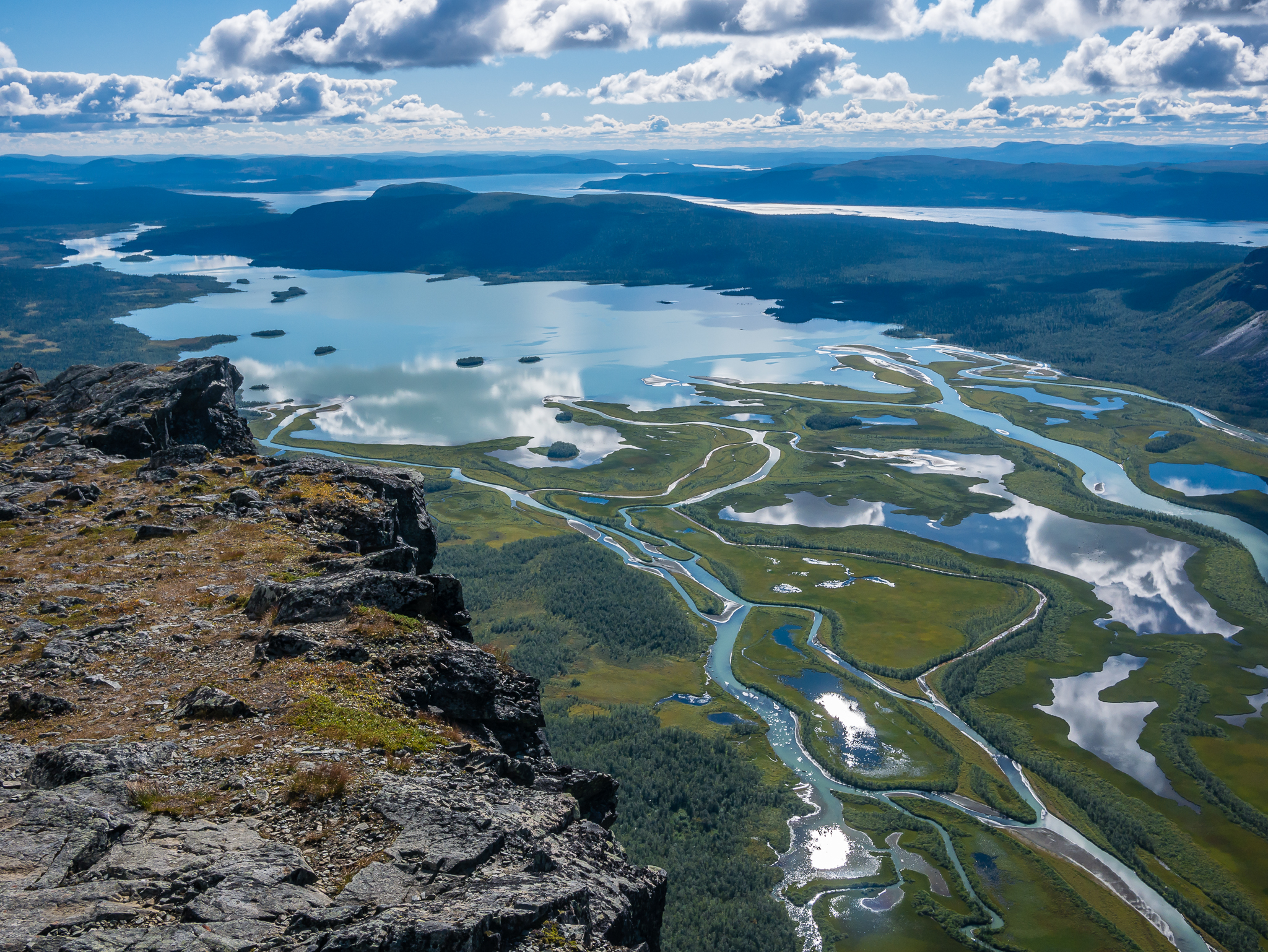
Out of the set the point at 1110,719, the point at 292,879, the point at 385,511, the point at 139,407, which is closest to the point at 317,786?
the point at 292,879

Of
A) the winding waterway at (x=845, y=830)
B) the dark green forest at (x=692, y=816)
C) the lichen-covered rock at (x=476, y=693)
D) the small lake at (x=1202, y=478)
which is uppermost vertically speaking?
the lichen-covered rock at (x=476, y=693)

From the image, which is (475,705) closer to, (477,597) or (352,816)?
(352,816)

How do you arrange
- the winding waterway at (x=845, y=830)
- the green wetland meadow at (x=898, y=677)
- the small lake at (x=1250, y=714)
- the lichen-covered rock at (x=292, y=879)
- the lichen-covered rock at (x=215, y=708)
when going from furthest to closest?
the small lake at (x=1250, y=714)
the green wetland meadow at (x=898, y=677)
the winding waterway at (x=845, y=830)
the lichen-covered rock at (x=215, y=708)
the lichen-covered rock at (x=292, y=879)

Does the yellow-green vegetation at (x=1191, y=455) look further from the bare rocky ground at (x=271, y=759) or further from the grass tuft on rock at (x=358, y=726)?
the grass tuft on rock at (x=358, y=726)

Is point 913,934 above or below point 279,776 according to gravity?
below

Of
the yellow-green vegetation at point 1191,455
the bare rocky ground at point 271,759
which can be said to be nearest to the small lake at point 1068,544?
the yellow-green vegetation at point 1191,455

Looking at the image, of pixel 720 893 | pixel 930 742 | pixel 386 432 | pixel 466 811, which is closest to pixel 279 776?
pixel 466 811
